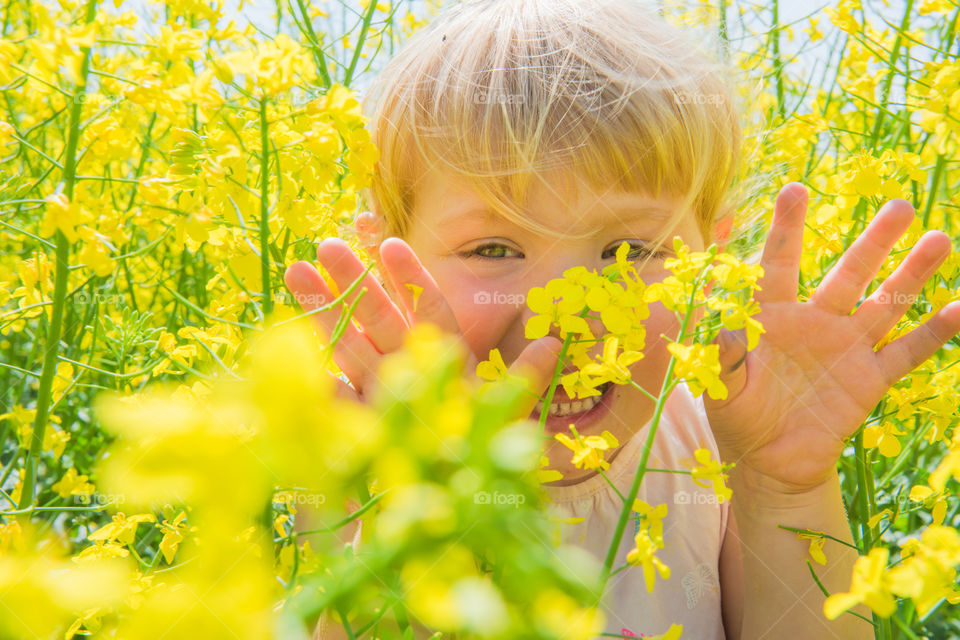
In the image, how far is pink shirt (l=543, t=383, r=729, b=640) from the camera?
114cm

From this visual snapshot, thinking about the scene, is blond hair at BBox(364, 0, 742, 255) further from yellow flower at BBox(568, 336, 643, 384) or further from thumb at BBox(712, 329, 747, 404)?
yellow flower at BBox(568, 336, 643, 384)

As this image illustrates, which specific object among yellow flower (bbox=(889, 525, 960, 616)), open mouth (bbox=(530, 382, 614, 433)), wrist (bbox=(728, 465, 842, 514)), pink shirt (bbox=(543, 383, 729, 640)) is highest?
yellow flower (bbox=(889, 525, 960, 616))

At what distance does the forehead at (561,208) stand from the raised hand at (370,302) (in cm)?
18

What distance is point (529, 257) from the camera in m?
0.92

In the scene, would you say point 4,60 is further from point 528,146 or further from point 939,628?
point 939,628

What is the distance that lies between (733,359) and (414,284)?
31 cm

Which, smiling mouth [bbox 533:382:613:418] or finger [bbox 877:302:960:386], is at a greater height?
finger [bbox 877:302:960:386]

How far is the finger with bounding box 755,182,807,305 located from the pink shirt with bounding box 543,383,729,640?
35 centimetres

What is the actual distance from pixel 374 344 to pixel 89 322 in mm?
622

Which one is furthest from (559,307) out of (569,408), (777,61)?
(777,61)

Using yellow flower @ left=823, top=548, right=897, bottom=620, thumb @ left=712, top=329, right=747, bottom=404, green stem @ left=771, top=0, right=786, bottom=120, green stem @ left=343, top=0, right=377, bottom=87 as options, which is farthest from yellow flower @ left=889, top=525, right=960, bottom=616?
green stem @ left=771, top=0, right=786, bottom=120

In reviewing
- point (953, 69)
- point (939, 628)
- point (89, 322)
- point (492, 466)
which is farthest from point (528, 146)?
point (939, 628)

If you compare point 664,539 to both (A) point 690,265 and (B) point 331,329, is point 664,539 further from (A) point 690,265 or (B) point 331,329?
(A) point 690,265

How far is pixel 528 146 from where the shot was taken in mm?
946
